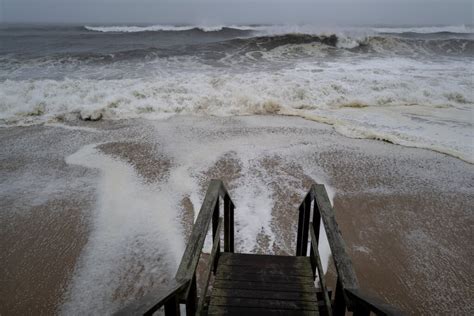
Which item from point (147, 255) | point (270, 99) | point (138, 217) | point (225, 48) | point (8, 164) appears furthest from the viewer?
point (225, 48)

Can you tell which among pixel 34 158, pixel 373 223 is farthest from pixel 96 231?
pixel 373 223

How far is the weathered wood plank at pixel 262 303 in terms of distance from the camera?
267 centimetres

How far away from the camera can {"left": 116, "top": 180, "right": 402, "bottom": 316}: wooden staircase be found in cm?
172

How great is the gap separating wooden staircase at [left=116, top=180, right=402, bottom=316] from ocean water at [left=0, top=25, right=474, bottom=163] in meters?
6.13

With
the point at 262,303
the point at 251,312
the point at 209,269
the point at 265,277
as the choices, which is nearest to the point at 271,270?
the point at 265,277

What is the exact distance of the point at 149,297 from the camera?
1588mm

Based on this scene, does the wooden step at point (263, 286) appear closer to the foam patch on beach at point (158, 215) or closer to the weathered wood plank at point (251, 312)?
the weathered wood plank at point (251, 312)

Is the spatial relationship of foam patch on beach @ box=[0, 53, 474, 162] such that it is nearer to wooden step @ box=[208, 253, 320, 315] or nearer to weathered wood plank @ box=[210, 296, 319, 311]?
wooden step @ box=[208, 253, 320, 315]

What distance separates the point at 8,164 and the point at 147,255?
484cm

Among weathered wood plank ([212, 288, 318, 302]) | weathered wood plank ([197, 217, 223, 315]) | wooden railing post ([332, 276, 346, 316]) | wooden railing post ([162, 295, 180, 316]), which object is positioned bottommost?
weathered wood plank ([212, 288, 318, 302])

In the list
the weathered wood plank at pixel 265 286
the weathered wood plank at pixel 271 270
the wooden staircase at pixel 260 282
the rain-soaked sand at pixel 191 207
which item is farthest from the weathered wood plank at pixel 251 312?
the rain-soaked sand at pixel 191 207

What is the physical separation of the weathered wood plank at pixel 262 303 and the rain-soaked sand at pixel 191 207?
5.05 feet

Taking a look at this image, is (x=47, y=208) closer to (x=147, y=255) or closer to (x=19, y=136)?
(x=147, y=255)

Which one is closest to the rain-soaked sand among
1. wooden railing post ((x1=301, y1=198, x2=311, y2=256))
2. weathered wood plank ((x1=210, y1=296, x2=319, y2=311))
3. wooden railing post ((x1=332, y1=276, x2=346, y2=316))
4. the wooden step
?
wooden railing post ((x1=301, y1=198, x2=311, y2=256))
